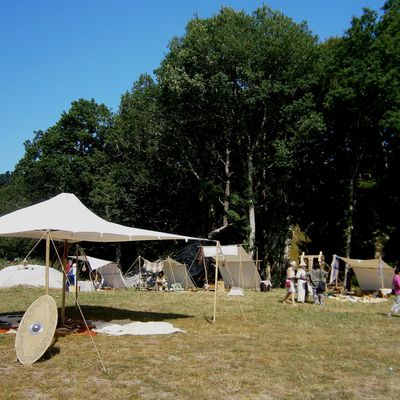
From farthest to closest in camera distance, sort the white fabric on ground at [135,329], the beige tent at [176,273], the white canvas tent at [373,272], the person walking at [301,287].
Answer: the beige tent at [176,273] → the white canvas tent at [373,272] → the person walking at [301,287] → the white fabric on ground at [135,329]

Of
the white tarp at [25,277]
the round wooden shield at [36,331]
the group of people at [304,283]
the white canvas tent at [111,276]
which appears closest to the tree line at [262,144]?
the white canvas tent at [111,276]

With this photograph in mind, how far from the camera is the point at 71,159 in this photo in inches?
1534

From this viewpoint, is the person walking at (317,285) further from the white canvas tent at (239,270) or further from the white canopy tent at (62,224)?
the white canopy tent at (62,224)

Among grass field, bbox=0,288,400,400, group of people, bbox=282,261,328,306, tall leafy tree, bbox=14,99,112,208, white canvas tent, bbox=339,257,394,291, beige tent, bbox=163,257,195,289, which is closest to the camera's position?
grass field, bbox=0,288,400,400

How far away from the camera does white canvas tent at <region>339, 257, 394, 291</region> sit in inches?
872

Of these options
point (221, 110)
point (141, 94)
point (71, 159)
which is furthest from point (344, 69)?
point (71, 159)

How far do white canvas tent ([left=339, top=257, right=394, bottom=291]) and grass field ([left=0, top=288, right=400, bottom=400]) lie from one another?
875cm

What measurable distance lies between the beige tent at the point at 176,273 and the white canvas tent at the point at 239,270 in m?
2.08

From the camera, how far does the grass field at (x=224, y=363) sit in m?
6.50

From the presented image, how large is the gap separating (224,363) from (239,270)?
1733 centimetres

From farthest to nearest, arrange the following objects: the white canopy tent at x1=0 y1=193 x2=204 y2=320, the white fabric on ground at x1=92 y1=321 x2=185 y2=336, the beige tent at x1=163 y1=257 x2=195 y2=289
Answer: the beige tent at x1=163 y1=257 x2=195 y2=289, the white fabric on ground at x1=92 y1=321 x2=185 y2=336, the white canopy tent at x1=0 y1=193 x2=204 y2=320

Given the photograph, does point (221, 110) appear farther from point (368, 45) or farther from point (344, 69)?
point (368, 45)

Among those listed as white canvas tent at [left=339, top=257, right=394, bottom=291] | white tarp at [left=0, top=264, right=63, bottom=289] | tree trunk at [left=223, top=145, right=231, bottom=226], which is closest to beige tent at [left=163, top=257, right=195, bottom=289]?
tree trunk at [left=223, top=145, right=231, bottom=226]

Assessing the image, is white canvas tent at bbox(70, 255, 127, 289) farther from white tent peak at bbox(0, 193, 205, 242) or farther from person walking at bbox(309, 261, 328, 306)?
white tent peak at bbox(0, 193, 205, 242)
